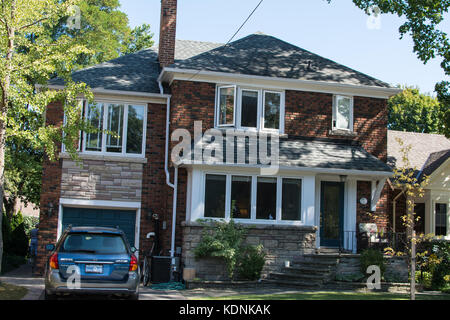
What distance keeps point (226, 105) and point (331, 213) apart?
201 inches

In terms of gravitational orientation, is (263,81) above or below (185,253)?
above

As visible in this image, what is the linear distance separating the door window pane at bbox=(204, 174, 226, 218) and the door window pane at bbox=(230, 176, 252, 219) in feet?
1.17

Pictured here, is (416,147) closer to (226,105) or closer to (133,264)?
(226,105)

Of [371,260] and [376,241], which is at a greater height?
[376,241]

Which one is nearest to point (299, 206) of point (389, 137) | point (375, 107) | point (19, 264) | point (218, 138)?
point (218, 138)

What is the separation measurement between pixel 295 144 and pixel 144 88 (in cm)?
548

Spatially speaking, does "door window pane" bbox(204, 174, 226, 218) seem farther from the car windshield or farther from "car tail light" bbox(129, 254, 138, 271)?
"car tail light" bbox(129, 254, 138, 271)

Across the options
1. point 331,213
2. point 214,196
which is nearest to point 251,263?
point 214,196

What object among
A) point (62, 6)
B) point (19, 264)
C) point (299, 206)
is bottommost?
point (19, 264)

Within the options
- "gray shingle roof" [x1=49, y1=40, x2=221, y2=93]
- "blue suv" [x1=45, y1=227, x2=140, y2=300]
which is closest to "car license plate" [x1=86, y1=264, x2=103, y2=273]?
"blue suv" [x1=45, y1=227, x2=140, y2=300]

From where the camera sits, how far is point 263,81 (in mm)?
18266

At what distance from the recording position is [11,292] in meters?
12.6
